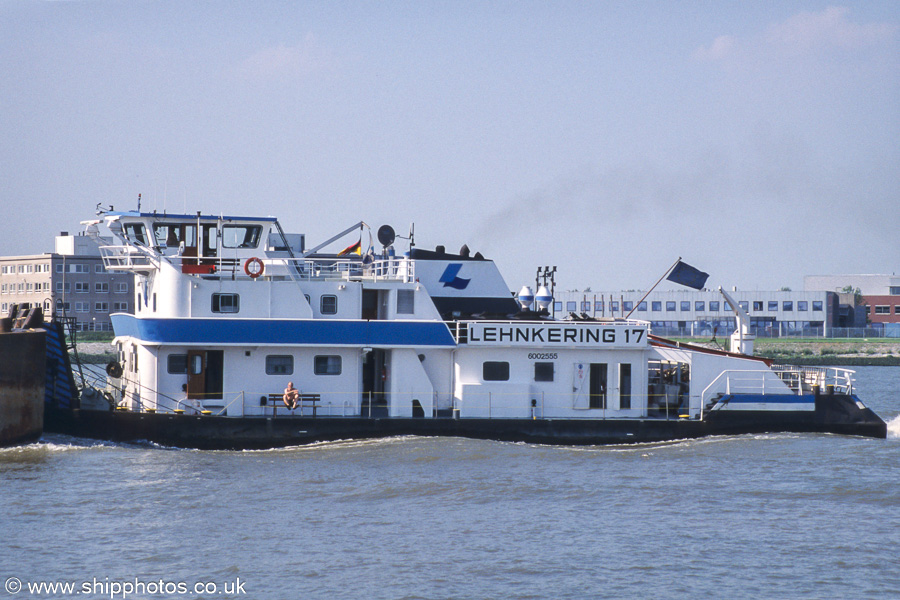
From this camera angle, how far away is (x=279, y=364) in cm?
2344

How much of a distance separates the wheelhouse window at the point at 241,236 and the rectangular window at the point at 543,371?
24.7 feet

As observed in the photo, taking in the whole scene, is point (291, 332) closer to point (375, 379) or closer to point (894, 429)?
point (375, 379)

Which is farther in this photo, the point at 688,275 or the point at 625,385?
the point at 688,275

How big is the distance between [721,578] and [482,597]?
372cm

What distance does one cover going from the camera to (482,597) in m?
14.1

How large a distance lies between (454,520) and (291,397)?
678 centimetres

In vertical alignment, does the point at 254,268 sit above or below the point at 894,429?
above

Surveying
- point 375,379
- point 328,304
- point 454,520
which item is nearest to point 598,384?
point 375,379

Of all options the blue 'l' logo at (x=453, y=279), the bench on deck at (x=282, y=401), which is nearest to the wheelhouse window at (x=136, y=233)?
the bench on deck at (x=282, y=401)

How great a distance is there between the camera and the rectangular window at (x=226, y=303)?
23.2 meters

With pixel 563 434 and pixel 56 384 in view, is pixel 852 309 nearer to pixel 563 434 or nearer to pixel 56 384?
pixel 563 434

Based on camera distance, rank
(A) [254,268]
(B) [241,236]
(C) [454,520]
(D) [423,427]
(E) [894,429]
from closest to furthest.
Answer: (C) [454,520], (A) [254,268], (D) [423,427], (B) [241,236], (E) [894,429]

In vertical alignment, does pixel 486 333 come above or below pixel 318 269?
below

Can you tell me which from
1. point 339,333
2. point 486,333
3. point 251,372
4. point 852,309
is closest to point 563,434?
point 486,333
